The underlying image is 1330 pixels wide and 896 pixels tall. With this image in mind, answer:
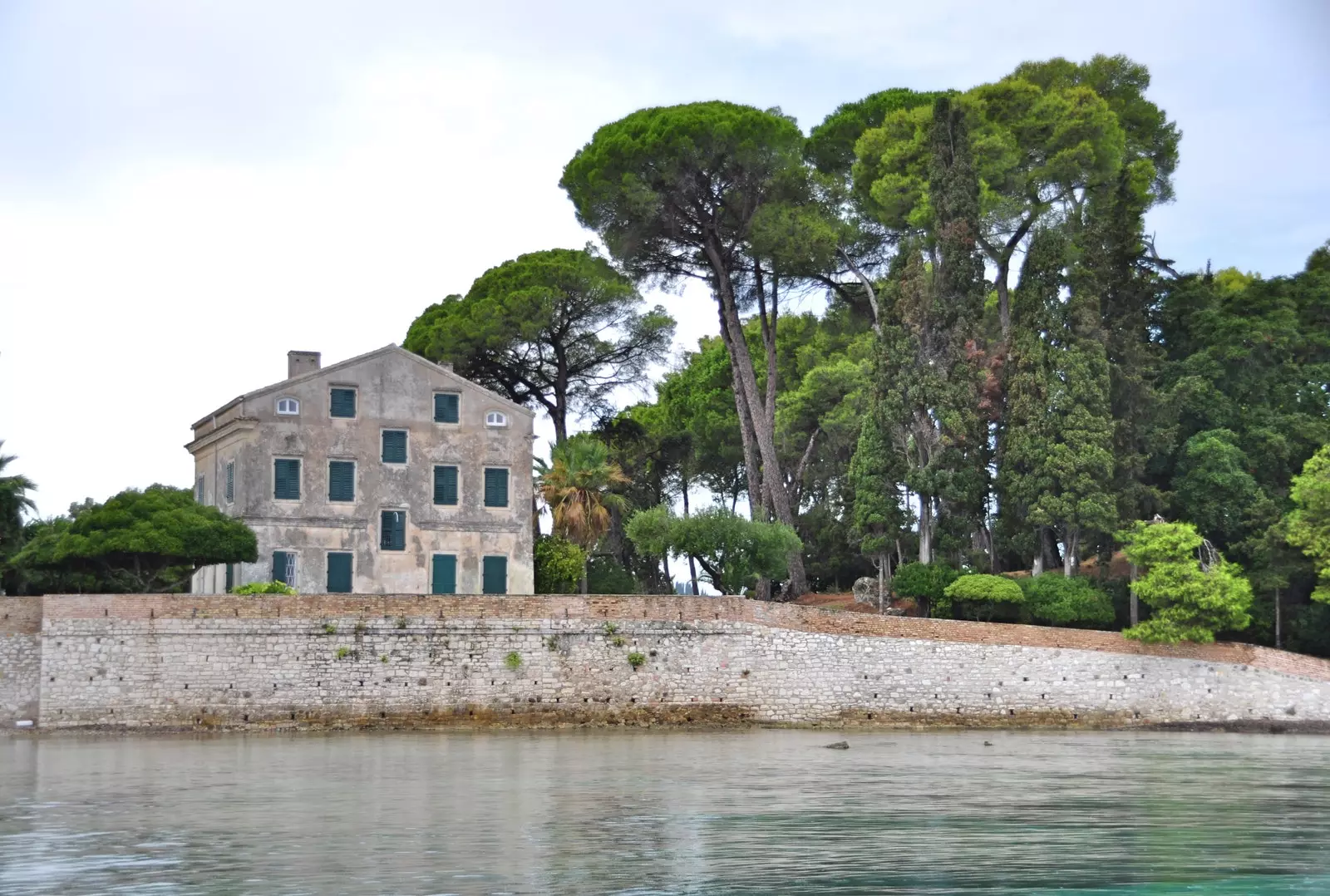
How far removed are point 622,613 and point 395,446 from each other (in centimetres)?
743

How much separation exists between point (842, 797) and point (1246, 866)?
7.69 m

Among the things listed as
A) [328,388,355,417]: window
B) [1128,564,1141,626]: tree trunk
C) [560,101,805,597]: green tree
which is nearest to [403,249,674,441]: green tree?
[560,101,805,597]: green tree

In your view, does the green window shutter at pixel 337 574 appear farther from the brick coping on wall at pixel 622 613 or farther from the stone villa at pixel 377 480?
the brick coping on wall at pixel 622 613

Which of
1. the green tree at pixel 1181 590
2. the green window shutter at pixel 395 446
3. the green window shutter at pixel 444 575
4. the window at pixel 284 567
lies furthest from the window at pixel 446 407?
the green tree at pixel 1181 590

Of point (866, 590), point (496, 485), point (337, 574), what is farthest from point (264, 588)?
point (866, 590)

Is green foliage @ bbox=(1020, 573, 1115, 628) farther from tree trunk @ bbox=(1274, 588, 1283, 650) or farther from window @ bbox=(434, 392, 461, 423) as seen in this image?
window @ bbox=(434, 392, 461, 423)

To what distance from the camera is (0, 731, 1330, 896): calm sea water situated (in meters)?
18.1

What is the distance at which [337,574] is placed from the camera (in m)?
42.9

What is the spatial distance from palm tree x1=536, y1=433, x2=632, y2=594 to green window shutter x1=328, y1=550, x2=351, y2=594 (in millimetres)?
5964

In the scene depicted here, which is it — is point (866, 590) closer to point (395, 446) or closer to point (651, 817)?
point (395, 446)

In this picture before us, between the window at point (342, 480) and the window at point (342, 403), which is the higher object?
the window at point (342, 403)

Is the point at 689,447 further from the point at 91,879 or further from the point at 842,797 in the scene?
the point at 91,879

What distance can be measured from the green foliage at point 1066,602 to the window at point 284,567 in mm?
17526

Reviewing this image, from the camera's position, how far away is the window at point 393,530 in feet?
143
